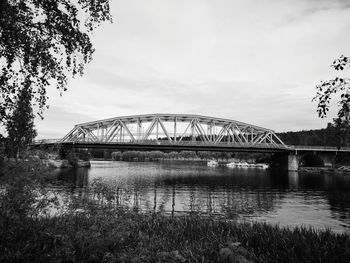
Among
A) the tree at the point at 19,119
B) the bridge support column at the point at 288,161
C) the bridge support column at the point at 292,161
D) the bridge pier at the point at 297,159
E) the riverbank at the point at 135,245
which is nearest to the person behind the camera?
the riverbank at the point at 135,245

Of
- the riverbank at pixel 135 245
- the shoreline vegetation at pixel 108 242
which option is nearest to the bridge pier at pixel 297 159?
the shoreline vegetation at pixel 108 242

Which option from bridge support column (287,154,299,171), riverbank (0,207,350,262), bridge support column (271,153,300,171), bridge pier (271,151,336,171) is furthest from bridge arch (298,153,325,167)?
riverbank (0,207,350,262)

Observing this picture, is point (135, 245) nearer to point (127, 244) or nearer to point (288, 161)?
point (127, 244)

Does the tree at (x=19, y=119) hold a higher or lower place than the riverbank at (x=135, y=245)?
higher

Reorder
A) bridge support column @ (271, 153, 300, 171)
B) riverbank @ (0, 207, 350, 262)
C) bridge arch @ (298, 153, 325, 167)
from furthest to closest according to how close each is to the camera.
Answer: bridge arch @ (298, 153, 325, 167) → bridge support column @ (271, 153, 300, 171) → riverbank @ (0, 207, 350, 262)

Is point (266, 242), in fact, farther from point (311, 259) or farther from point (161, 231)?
point (161, 231)

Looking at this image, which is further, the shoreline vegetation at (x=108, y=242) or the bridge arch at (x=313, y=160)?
the bridge arch at (x=313, y=160)

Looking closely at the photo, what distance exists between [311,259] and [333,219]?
63.3 ft

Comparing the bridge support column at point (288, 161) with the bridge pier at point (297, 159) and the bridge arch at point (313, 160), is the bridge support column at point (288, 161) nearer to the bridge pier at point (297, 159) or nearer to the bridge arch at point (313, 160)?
the bridge pier at point (297, 159)

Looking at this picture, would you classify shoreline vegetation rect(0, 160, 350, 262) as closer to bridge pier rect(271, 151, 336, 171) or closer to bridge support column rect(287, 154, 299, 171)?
bridge support column rect(287, 154, 299, 171)

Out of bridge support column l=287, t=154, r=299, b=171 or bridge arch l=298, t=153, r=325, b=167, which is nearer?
bridge support column l=287, t=154, r=299, b=171

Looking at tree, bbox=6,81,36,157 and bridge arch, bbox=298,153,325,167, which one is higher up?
tree, bbox=6,81,36,157

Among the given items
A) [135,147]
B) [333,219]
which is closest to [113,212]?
[333,219]

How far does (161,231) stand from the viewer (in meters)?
12.5
